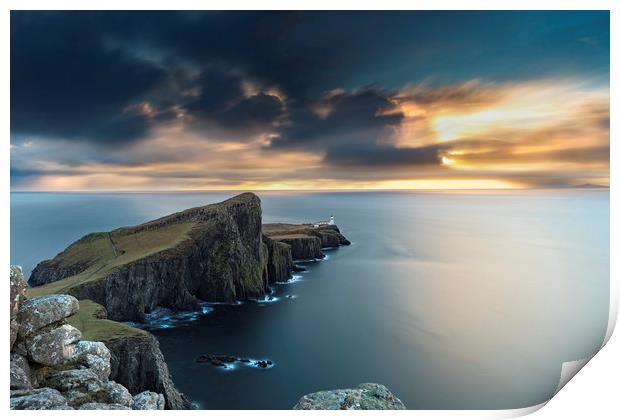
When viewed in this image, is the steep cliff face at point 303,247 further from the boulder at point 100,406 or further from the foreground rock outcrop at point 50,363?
the boulder at point 100,406

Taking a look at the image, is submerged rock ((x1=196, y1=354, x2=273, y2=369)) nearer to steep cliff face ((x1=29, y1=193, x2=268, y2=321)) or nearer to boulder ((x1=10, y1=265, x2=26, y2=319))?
steep cliff face ((x1=29, y1=193, x2=268, y2=321))

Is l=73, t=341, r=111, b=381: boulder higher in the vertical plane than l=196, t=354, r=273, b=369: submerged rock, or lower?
higher

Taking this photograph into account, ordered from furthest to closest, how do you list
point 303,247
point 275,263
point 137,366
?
point 303,247, point 275,263, point 137,366

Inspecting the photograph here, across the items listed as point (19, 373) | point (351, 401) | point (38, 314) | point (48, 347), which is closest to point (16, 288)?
point (38, 314)

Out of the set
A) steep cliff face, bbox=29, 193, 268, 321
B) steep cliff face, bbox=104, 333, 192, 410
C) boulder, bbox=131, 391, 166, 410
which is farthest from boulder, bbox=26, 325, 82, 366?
steep cliff face, bbox=29, 193, 268, 321

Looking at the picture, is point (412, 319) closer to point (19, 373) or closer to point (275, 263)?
point (275, 263)

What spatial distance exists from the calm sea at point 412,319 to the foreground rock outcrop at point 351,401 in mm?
5172

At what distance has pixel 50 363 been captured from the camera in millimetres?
8188

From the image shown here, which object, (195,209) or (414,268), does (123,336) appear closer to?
(195,209)

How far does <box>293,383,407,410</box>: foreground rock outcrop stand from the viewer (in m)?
7.98

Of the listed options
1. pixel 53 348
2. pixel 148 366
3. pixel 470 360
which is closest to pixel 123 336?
pixel 148 366

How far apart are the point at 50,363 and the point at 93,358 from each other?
36.8 inches

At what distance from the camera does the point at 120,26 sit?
11.8m

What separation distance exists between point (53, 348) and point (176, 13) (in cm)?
951
